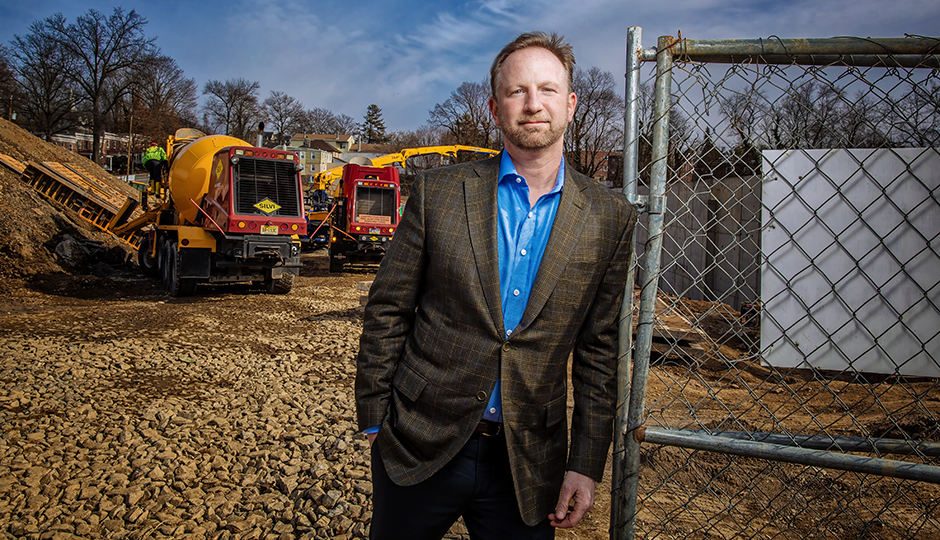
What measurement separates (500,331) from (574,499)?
23.5 inches

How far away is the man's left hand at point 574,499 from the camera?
5.42ft

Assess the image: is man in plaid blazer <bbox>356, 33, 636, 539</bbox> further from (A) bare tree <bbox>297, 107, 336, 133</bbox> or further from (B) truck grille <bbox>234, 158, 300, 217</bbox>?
(A) bare tree <bbox>297, 107, 336, 133</bbox>

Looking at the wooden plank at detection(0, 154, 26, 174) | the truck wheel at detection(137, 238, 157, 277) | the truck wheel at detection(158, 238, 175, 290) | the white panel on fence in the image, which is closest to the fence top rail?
the white panel on fence

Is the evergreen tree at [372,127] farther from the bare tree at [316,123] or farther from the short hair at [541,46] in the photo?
the short hair at [541,46]

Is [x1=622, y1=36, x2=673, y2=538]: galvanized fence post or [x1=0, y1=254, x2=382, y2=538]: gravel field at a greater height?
[x1=622, y1=36, x2=673, y2=538]: galvanized fence post

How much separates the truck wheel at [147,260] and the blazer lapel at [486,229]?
42.6 ft

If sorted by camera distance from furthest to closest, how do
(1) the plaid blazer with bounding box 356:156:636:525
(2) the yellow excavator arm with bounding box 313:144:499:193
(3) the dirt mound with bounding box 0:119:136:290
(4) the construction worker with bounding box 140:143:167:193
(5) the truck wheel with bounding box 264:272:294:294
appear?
1. (2) the yellow excavator arm with bounding box 313:144:499:193
2. (4) the construction worker with bounding box 140:143:167:193
3. (5) the truck wheel with bounding box 264:272:294:294
4. (3) the dirt mound with bounding box 0:119:136:290
5. (1) the plaid blazer with bounding box 356:156:636:525

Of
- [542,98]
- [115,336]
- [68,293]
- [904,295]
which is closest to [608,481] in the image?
[904,295]

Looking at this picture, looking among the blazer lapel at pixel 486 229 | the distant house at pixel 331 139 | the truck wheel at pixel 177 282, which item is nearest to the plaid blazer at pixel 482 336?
the blazer lapel at pixel 486 229

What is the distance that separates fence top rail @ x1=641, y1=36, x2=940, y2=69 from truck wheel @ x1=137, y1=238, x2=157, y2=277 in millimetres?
13337

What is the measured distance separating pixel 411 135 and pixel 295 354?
60553 millimetres

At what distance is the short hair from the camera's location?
66.2 inches

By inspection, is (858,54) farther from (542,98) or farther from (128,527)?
(128,527)

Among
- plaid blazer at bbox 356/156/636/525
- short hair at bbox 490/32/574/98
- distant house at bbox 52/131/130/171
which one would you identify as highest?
distant house at bbox 52/131/130/171
